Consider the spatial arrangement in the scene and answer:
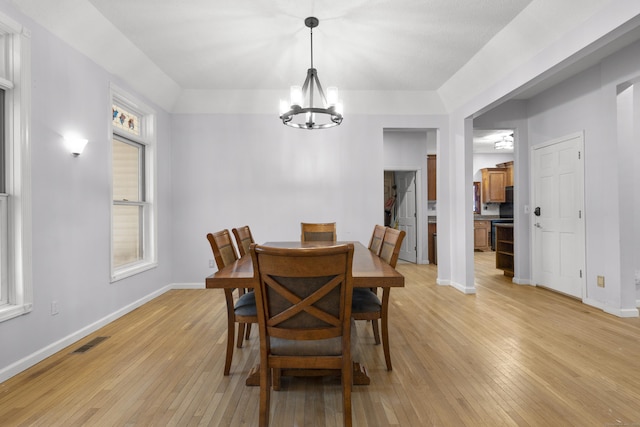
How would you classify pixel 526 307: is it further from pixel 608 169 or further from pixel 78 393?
pixel 78 393

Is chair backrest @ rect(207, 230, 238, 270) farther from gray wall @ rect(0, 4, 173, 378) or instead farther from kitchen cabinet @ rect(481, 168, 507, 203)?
kitchen cabinet @ rect(481, 168, 507, 203)

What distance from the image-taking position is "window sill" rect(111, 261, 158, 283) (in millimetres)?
3119

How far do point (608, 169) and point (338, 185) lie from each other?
3080 millimetres

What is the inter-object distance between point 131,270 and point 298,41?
309 cm

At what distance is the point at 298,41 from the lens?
3.06 m

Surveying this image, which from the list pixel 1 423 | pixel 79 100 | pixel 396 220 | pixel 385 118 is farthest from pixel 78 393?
pixel 396 220

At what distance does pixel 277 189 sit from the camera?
444 cm

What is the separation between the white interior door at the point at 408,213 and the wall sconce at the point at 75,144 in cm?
548

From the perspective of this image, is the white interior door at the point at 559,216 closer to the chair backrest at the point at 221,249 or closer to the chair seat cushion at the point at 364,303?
the chair seat cushion at the point at 364,303

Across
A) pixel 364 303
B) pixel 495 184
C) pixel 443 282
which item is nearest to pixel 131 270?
pixel 364 303

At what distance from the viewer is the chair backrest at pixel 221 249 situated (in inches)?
76.1

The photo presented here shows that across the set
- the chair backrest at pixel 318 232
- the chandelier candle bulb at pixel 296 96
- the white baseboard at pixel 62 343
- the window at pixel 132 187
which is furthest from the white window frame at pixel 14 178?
the chair backrest at pixel 318 232

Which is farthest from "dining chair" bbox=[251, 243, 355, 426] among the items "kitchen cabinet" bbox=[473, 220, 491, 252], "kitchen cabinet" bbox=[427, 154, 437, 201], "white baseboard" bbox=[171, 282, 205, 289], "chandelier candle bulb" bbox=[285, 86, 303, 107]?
"kitchen cabinet" bbox=[473, 220, 491, 252]

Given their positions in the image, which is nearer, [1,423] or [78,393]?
[1,423]
